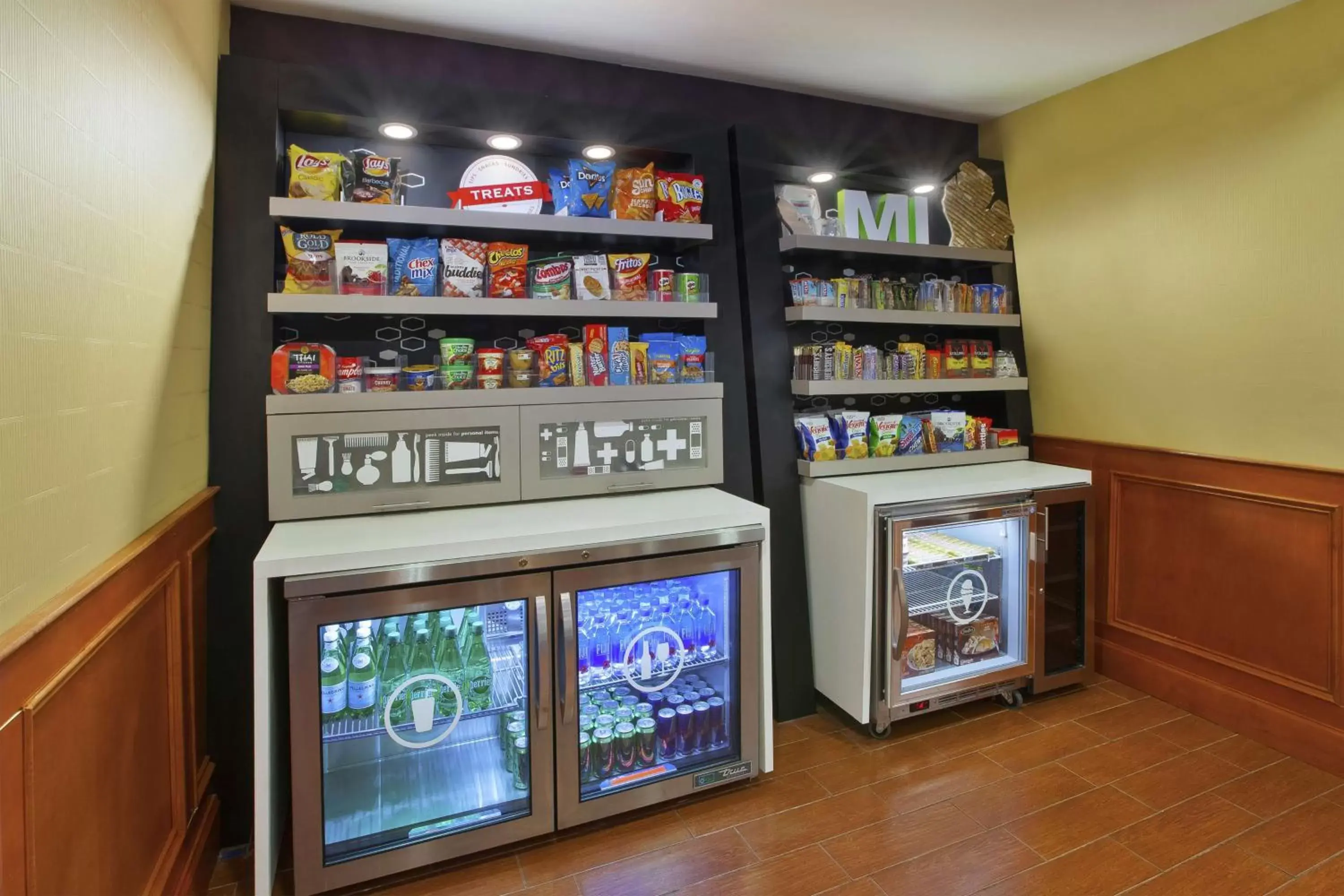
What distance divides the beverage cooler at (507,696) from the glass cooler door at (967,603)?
2.64 ft

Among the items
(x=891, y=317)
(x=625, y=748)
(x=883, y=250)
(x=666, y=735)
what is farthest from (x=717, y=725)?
(x=883, y=250)

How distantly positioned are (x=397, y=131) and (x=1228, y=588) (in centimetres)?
339

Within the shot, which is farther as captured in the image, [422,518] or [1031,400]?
[1031,400]

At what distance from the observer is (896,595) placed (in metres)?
2.63

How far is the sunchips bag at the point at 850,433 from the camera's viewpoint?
3.01 meters

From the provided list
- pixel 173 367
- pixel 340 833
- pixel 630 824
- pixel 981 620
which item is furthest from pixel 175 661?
pixel 981 620

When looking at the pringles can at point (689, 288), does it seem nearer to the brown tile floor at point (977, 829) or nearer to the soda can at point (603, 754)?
the soda can at point (603, 754)

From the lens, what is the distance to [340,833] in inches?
77.5

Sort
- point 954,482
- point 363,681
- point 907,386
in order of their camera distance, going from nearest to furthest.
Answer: point 363,681
point 954,482
point 907,386

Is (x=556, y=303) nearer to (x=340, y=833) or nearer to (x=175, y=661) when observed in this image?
(x=175, y=661)

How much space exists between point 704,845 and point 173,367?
75.8 inches

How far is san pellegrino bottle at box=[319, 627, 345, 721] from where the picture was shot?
1.94m

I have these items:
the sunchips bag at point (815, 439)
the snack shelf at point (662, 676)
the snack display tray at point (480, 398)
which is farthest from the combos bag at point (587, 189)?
the snack shelf at point (662, 676)

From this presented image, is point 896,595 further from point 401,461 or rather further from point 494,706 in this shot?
point 401,461
